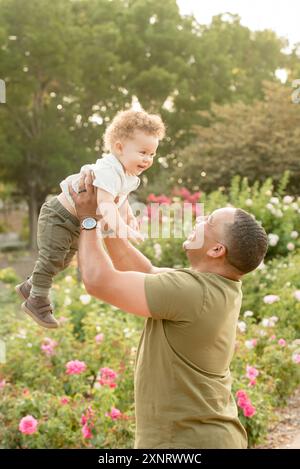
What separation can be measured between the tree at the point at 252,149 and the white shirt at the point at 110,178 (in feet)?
32.1

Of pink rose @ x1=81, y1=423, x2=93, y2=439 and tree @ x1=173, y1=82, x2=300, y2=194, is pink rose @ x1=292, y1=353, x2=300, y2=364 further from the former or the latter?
tree @ x1=173, y1=82, x2=300, y2=194

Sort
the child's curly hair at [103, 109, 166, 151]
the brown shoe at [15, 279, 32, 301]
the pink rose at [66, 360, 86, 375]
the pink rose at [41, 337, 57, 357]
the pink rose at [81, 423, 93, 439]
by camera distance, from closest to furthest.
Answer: the child's curly hair at [103, 109, 166, 151] → the brown shoe at [15, 279, 32, 301] → the pink rose at [81, 423, 93, 439] → the pink rose at [66, 360, 86, 375] → the pink rose at [41, 337, 57, 357]

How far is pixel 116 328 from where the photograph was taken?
516cm

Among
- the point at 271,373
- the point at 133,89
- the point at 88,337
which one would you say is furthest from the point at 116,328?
the point at 133,89

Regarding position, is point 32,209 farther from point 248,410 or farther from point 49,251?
point 49,251

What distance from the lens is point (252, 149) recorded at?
41.9ft

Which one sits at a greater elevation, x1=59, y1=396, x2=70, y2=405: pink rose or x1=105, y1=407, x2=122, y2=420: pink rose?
x1=105, y1=407, x2=122, y2=420: pink rose

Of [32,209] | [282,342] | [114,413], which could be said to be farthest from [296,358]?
[32,209]

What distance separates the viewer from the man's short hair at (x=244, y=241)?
2158mm

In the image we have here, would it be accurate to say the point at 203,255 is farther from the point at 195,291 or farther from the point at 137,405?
the point at 137,405

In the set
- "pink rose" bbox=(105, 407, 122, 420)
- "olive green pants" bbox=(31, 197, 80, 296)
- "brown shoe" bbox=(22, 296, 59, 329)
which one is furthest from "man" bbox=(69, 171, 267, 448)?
Result: "pink rose" bbox=(105, 407, 122, 420)

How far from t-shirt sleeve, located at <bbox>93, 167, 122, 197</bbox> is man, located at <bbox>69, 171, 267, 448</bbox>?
0.05 metres

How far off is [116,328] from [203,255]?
303 cm

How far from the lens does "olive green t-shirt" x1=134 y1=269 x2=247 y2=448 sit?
2.12 metres
